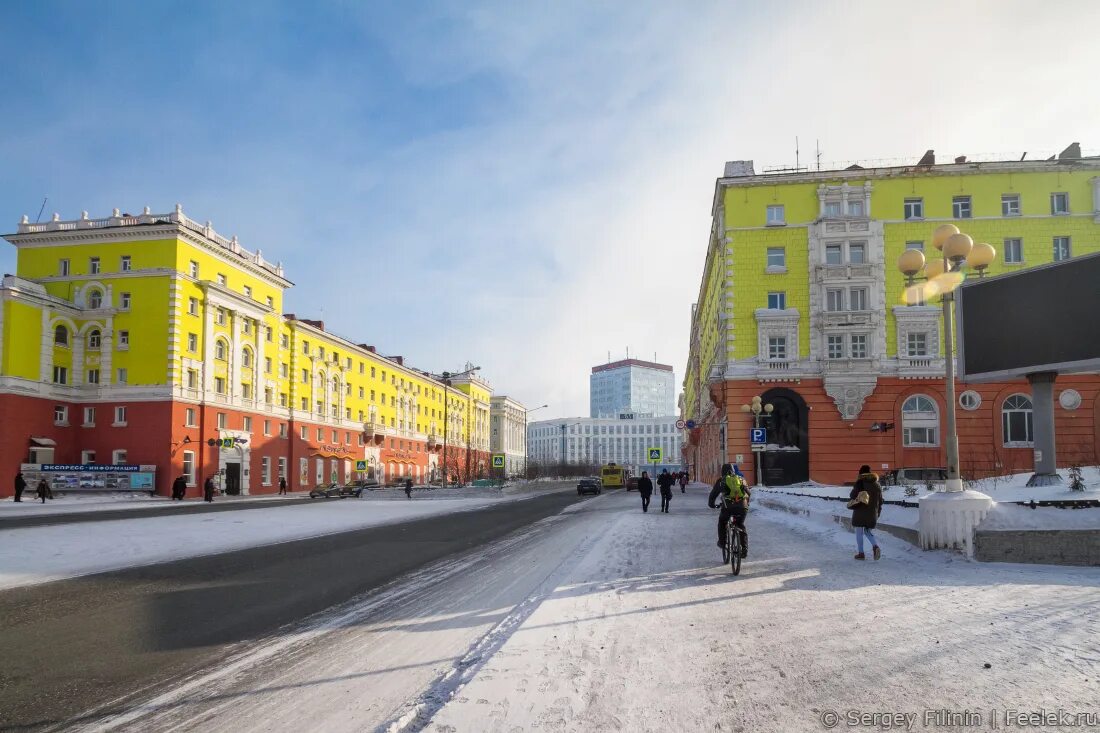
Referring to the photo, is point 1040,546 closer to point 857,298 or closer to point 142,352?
point 857,298

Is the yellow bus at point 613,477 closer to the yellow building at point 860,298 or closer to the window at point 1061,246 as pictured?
the yellow building at point 860,298

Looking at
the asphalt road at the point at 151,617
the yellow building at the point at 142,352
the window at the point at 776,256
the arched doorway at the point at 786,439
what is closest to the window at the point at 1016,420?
the arched doorway at the point at 786,439

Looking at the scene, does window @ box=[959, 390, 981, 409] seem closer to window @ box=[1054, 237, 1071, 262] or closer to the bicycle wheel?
window @ box=[1054, 237, 1071, 262]

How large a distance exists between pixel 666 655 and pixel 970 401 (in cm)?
Answer: 3766

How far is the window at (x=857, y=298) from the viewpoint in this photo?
130 feet

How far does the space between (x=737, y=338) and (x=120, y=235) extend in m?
40.6

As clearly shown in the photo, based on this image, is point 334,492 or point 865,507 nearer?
point 865,507

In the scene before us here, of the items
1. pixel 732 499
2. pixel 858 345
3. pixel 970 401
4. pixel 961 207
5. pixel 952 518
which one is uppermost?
pixel 961 207

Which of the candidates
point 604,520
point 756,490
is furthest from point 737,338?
A: point 604,520

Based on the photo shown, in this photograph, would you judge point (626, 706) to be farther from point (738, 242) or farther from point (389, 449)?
point (389, 449)

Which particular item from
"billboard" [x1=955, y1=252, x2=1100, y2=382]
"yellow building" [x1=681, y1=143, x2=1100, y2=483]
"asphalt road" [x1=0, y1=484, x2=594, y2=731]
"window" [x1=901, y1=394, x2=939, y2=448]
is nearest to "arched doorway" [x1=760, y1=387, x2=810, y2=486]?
"yellow building" [x1=681, y1=143, x2=1100, y2=483]

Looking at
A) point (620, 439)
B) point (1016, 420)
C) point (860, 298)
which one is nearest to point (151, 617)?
point (860, 298)

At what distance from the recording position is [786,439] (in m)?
39.2

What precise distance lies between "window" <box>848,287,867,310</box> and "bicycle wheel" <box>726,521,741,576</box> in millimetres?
32418
